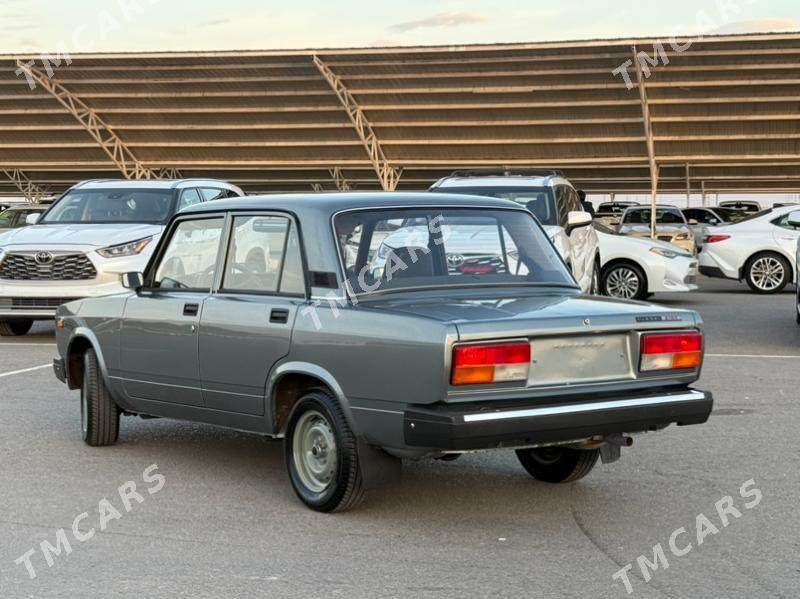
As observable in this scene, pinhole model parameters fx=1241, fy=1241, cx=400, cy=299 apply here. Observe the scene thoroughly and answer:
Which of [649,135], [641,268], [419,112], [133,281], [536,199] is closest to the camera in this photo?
[133,281]

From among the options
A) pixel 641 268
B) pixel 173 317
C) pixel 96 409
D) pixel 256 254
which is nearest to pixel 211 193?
pixel 641 268

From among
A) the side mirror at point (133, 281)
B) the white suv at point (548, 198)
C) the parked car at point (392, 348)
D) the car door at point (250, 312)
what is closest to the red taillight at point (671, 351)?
the parked car at point (392, 348)

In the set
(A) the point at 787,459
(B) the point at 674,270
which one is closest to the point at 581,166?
(B) the point at 674,270

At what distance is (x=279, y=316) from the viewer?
616 cm

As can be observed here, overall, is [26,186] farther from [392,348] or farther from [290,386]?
[392,348]

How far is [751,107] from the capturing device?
126 ft

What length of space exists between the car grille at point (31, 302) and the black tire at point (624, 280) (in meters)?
8.61

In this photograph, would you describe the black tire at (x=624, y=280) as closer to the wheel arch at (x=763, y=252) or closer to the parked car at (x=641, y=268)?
the parked car at (x=641, y=268)

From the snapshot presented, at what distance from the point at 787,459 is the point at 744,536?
1855 mm

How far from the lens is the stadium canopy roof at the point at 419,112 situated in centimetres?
3722

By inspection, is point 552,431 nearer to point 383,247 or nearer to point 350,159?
point 383,247

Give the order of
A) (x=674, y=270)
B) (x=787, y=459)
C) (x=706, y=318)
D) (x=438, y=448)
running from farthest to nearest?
(x=674, y=270) < (x=706, y=318) < (x=787, y=459) < (x=438, y=448)

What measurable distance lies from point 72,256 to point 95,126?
105 ft

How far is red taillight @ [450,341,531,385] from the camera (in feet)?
17.3
